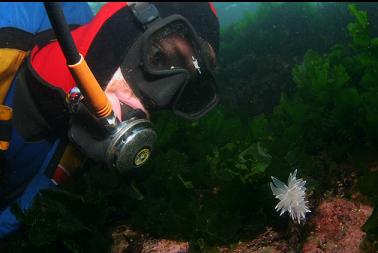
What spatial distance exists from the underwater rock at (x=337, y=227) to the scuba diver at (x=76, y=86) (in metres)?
1.10

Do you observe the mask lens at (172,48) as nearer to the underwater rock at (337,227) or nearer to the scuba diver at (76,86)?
the scuba diver at (76,86)

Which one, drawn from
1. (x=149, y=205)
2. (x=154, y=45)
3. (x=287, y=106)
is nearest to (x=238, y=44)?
(x=287, y=106)

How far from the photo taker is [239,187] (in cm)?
233

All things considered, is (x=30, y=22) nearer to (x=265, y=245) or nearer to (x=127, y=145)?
(x=127, y=145)

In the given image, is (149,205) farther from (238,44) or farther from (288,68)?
(238,44)

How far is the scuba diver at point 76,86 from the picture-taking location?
247cm

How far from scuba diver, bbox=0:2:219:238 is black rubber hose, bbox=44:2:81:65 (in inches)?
16.4

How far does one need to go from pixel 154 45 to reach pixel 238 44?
19.3ft

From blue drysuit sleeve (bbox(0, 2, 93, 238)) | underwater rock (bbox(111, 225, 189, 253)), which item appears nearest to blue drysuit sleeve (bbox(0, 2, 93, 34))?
blue drysuit sleeve (bbox(0, 2, 93, 238))

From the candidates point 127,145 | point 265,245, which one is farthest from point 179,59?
point 265,245

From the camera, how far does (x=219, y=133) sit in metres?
3.79

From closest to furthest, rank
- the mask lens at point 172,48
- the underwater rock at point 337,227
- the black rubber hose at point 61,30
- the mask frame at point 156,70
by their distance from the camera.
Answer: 1. the black rubber hose at point 61,30
2. the underwater rock at point 337,227
3. the mask frame at point 156,70
4. the mask lens at point 172,48

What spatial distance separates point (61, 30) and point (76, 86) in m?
0.69

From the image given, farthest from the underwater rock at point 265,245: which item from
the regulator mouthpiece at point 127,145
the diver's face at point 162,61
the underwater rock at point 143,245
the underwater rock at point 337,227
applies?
the diver's face at point 162,61
